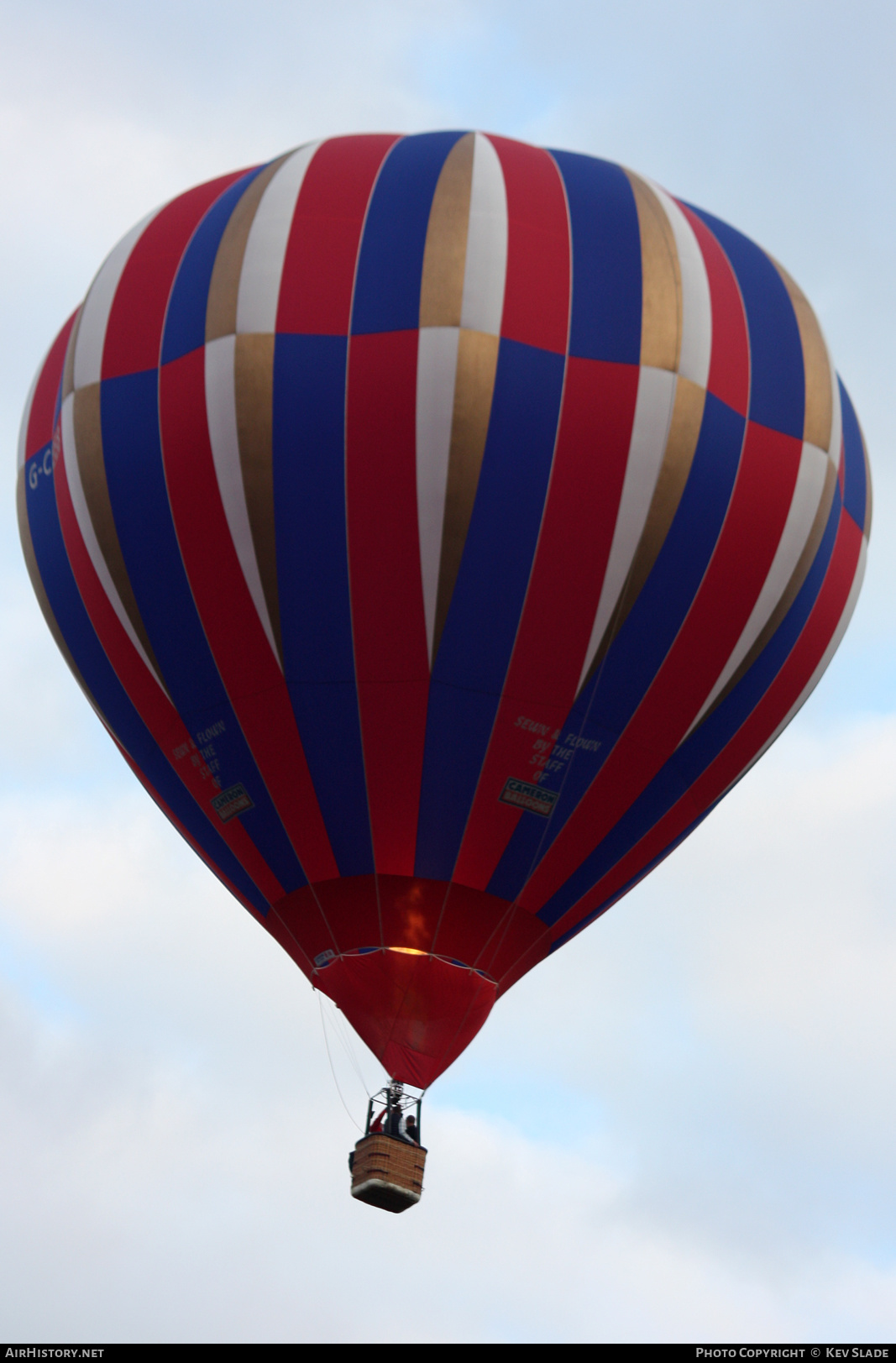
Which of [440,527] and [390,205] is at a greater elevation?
[390,205]

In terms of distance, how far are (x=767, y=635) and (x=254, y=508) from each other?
14.7 feet

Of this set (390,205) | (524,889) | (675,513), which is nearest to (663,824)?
(524,889)

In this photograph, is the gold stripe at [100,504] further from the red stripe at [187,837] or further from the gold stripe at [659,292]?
the gold stripe at [659,292]

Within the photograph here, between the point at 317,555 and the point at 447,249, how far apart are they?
264cm

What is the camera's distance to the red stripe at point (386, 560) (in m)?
15.7

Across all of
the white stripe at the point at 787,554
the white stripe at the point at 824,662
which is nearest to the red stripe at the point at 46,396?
the white stripe at the point at 787,554

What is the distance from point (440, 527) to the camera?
15789mm

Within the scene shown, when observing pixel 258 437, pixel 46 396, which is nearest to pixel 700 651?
pixel 258 437

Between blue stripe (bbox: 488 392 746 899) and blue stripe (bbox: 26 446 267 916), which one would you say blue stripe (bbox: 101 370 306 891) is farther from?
blue stripe (bbox: 488 392 746 899)

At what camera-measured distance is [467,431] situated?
51.3 feet

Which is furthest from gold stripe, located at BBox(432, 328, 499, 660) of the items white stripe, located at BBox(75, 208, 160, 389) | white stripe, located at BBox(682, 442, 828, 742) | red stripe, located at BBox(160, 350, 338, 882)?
white stripe, located at BBox(75, 208, 160, 389)

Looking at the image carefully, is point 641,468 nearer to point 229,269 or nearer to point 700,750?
point 700,750

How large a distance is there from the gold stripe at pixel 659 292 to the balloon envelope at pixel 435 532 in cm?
3

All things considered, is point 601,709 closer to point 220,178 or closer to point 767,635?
point 767,635
